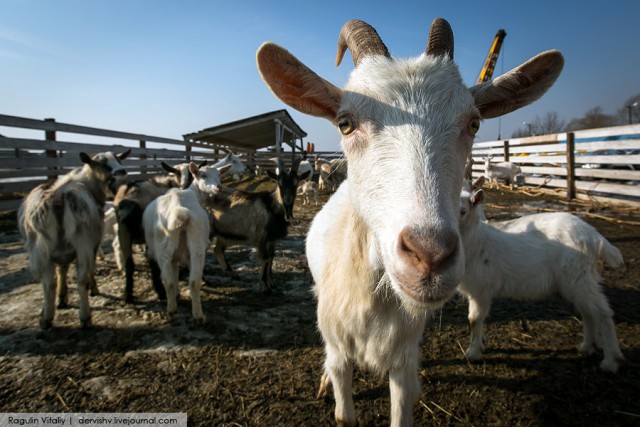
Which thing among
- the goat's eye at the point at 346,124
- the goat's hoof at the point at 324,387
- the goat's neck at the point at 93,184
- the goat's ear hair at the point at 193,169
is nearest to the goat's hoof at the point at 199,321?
the goat's hoof at the point at 324,387

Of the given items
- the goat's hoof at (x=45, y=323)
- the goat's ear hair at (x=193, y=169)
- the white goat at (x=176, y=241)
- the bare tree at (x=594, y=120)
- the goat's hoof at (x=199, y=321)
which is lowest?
the goat's hoof at (x=199, y=321)

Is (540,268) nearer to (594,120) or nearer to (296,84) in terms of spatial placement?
(296,84)

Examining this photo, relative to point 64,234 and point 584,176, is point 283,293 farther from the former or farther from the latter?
point 584,176

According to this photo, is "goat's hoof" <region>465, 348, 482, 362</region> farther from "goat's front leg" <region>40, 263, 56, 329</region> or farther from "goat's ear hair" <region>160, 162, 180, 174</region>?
"goat's ear hair" <region>160, 162, 180, 174</region>

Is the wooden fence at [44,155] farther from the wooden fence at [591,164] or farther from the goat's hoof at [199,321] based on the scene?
the wooden fence at [591,164]

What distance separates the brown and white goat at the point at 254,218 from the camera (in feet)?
17.3

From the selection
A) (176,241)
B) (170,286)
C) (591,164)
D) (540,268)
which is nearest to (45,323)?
(170,286)

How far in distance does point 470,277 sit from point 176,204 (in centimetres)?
343

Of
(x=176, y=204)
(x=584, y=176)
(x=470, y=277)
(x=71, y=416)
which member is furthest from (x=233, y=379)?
(x=584, y=176)

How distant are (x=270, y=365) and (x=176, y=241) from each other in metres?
1.83

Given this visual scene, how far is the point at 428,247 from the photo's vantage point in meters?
1.08

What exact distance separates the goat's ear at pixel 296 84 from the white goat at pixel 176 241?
2.42 m

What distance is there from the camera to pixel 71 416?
241cm

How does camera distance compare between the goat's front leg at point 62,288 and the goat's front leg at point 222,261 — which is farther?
the goat's front leg at point 222,261
